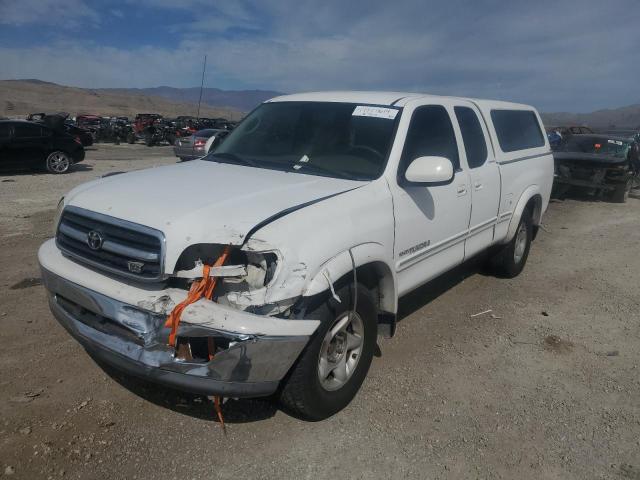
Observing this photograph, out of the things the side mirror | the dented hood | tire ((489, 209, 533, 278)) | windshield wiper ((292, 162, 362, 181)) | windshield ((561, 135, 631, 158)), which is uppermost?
windshield ((561, 135, 631, 158))

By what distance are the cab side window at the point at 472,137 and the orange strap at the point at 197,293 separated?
2724mm

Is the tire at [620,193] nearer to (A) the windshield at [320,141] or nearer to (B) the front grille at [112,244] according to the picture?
(A) the windshield at [320,141]

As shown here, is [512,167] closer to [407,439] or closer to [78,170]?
[407,439]

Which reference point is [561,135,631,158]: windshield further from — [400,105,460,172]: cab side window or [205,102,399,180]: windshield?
[205,102,399,180]: windshield

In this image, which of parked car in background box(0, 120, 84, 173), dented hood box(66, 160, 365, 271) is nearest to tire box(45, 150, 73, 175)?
parked car in background box(0, 120, 84, 173)

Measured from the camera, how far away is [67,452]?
2.73m

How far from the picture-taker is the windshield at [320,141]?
358cm

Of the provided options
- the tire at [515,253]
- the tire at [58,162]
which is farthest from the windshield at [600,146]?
the tire at [58,162]

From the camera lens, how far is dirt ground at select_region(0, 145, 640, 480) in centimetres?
275

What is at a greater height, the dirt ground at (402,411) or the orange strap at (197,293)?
the orange strap at (197,293)

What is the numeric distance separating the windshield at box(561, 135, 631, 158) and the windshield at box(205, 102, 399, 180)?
1067cm

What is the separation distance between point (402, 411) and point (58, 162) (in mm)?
14039

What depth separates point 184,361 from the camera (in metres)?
2.48

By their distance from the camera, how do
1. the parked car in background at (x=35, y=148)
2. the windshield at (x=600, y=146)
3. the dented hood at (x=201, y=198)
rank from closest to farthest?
1. the dented hood at (x=201, y=198)
2. the windshield at (x=600, y=146)
3. the parked car in background at (x=35, y=148)
